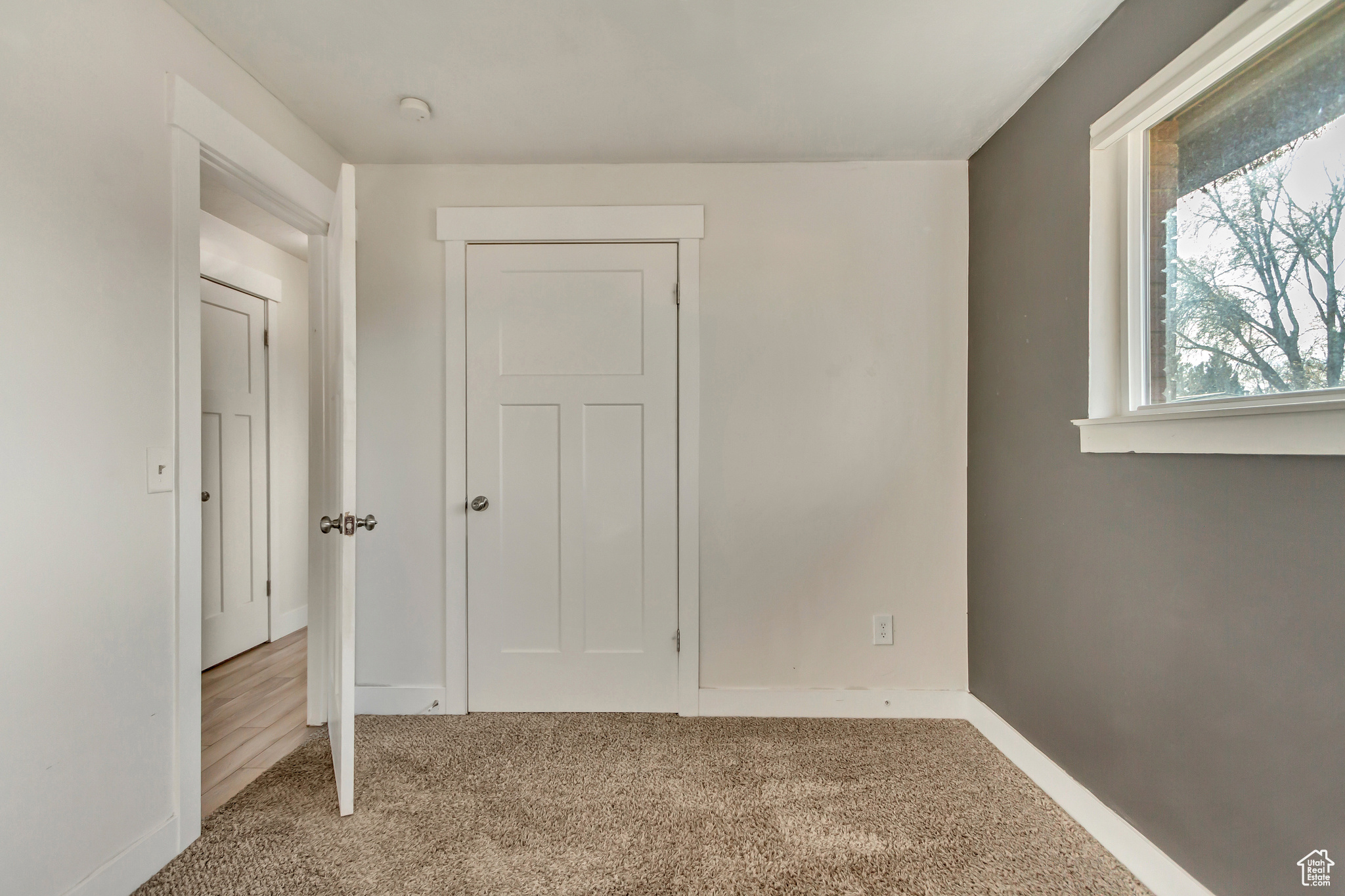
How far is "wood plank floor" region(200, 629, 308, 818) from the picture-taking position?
196cm

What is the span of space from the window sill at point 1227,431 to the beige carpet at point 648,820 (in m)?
1.07

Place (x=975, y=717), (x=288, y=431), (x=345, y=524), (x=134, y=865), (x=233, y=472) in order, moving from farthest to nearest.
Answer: (x=288, y=431), (x=233, y=472), (x=975, y=717), (x=345, y=524), (x=134, y=865)

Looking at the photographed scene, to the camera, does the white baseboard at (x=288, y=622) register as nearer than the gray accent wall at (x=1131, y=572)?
No

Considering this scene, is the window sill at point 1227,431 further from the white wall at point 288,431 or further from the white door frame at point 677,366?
the white wall at point 288,431

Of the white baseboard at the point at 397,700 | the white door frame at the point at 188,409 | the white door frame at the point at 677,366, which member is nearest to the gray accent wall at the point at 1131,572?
the white door frame at the point at 677,366

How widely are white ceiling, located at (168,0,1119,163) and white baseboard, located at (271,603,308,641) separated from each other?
2.58 m

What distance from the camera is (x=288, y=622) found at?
3.50 m

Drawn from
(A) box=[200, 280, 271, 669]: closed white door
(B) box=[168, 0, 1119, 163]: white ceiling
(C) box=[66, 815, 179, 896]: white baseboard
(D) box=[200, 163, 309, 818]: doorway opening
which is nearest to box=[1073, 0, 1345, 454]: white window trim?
(B) box=[168, 0, 1119, 163]: white ceiling

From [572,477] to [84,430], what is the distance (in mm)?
1417

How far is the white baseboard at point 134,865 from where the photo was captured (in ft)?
4.43

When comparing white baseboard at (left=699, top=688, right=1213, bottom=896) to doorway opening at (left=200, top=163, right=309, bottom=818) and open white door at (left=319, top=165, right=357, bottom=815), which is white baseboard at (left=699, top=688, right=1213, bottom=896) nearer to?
open white door at (left=319, top=165, right=357, bottom=815)

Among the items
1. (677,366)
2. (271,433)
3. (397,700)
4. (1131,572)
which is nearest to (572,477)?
(677,366)

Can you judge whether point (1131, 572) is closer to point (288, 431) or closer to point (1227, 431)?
point (1227, 431)

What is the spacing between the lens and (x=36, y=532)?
1243mm
